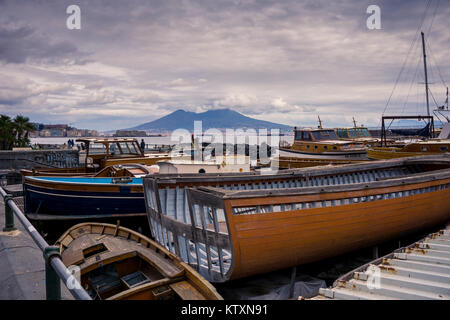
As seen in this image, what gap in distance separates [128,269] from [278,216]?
3.30 metres

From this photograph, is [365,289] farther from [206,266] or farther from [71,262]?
[71,262]

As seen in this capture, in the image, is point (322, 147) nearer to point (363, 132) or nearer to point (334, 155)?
point (334, 155)

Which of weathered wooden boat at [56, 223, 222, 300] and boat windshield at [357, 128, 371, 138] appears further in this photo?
boat windshield at [357, 128, 371, 138]

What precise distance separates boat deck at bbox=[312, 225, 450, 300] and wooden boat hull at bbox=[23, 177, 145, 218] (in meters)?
8.13

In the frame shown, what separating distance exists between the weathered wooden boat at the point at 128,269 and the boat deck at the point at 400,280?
214 cm

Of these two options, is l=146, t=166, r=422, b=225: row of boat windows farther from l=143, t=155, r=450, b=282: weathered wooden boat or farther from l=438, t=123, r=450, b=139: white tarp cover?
l=438, t=123, r=450, b=139: white tarp cover

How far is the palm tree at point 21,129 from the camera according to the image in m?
39.8

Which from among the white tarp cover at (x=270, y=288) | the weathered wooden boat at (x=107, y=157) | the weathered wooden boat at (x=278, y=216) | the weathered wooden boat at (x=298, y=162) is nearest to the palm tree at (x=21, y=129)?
the weathered wooden boat at (x=107, y=157)

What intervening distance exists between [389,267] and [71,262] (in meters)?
6.24

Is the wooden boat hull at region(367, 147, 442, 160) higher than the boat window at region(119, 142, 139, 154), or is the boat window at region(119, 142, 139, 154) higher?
the boat window at region(119, 142, 139, 154)

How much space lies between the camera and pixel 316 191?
276 inches

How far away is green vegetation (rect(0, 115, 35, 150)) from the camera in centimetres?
3781

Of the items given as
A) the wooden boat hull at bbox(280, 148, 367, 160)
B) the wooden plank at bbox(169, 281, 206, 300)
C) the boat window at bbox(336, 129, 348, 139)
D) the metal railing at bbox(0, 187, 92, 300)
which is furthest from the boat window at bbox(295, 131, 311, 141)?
the metal railing at bbox(0, 187, 92, 300)

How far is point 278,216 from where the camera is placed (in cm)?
661
